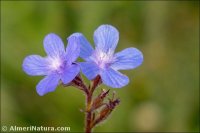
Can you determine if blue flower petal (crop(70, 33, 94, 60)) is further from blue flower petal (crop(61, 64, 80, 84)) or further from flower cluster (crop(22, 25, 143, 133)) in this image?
blue flower petal (crop(61, 64, 80, 84))

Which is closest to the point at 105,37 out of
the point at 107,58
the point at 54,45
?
the point at 107,58

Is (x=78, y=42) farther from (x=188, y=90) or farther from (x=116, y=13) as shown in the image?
(x=116, y=13)

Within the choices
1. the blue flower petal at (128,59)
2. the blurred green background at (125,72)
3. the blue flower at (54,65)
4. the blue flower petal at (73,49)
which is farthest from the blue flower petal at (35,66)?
the blurred green background at (125,72)

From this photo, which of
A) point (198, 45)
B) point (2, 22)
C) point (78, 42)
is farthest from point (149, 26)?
point (78, 42)

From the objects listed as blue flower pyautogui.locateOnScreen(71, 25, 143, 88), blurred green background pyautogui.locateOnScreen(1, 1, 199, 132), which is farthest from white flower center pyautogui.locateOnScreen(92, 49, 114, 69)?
blurred green background pyautogui.locateOnScreen(1, 1, 199, 132)

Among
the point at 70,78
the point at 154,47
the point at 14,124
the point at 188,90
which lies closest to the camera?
the point at 70,78

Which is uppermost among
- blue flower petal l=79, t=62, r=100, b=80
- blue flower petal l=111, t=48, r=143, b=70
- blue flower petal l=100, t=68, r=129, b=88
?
blue flower petal l=111, t=48, r=143, b=70

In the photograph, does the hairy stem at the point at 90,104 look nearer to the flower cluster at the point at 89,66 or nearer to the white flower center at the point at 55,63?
the flower cluster at the point at 89,66
